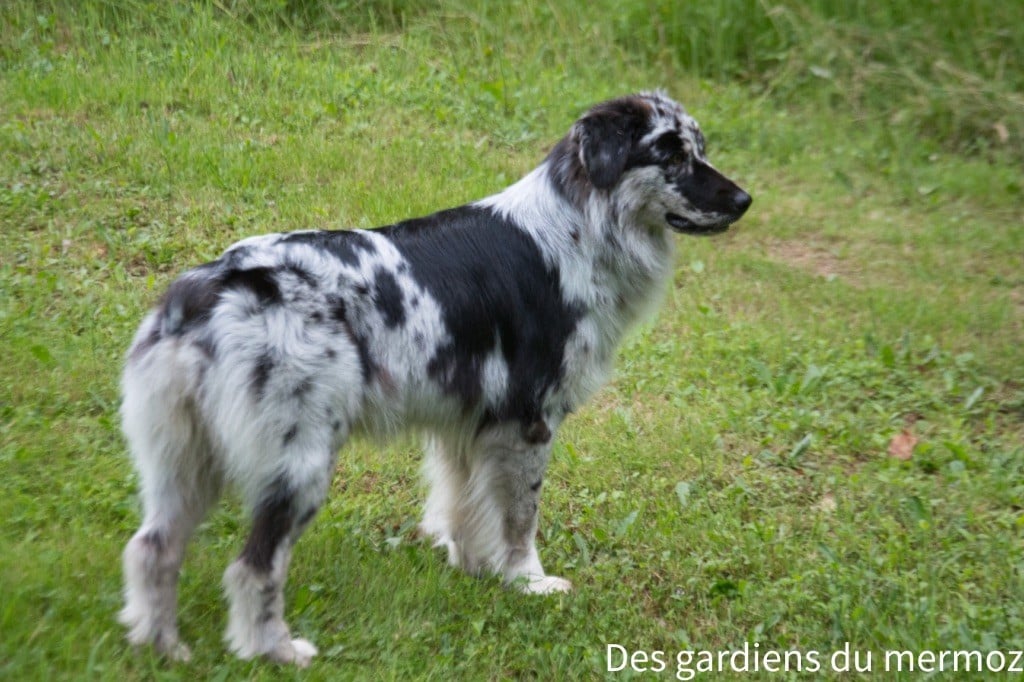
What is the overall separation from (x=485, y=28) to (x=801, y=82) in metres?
3.13

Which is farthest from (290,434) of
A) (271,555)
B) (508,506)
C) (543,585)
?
(543,585)

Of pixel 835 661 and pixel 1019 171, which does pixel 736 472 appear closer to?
pixel 835 661

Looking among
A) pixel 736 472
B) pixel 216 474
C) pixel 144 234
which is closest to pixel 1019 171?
pixel 736 472

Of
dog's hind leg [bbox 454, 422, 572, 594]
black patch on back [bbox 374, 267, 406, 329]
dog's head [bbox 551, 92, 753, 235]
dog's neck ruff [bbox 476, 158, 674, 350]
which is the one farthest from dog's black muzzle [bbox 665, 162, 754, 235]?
black patch on back [bbox 374, 267, 406, 329]

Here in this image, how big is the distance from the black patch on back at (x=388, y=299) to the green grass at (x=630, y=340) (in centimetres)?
118

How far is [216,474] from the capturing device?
398cm

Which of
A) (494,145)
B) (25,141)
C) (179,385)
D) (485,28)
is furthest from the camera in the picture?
(485,28)

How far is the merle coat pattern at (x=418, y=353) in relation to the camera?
12.3 feet

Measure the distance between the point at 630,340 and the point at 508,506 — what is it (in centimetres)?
242

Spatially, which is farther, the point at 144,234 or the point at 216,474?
the point at 144,234

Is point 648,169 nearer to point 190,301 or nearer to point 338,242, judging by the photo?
point 338,242

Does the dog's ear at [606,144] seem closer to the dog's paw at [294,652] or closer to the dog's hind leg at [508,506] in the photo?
the dog's hind leg at [508,506]

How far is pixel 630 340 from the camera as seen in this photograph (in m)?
7.00

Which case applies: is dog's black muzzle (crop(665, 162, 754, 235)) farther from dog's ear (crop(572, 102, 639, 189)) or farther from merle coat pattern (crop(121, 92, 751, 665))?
dog's ear (crop(572, 102, 639, 189))
